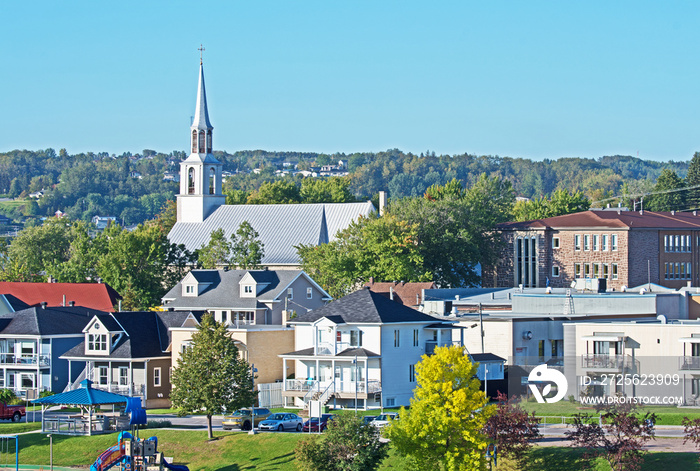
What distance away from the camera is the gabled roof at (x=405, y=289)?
311 ft

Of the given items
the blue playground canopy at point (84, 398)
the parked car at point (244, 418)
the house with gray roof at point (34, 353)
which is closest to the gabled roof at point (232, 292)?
the house with gray roof at point (34, 353)

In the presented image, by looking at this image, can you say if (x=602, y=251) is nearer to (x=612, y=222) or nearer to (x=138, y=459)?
(x=612, y=222)

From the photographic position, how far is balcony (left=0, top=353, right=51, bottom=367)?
74062 mm

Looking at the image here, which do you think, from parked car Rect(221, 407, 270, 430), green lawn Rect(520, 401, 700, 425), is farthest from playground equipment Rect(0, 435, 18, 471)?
green lawn Rect(520, 401, 700, 425)

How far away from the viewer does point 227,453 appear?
2170 inches

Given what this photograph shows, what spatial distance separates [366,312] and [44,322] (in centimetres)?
2192

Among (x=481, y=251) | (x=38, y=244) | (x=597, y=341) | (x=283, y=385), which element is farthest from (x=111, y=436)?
(x=38, y=244)

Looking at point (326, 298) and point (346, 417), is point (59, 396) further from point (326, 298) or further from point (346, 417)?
point (326, 298)

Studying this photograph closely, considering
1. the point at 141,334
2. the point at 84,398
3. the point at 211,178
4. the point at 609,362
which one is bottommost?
the point at 84,398

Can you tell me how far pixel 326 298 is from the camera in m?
87.0

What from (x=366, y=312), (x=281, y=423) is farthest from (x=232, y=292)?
(x=281, y=423)

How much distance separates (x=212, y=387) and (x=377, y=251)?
41090mm

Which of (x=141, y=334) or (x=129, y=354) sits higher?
(x=141, y=334)

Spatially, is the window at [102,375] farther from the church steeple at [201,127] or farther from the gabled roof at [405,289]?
the church steeple at [201,127]
